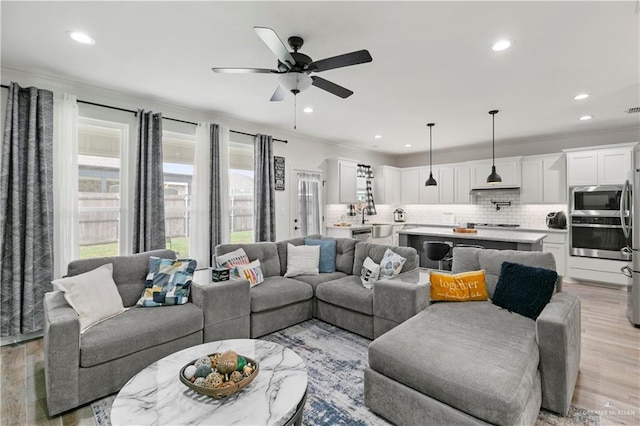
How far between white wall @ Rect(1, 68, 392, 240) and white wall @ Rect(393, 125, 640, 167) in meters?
1.65

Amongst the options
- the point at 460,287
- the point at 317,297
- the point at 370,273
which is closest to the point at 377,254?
the point at 370,273

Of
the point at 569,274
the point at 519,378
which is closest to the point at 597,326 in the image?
the point at 569,274

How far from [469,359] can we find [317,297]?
2.10 metres

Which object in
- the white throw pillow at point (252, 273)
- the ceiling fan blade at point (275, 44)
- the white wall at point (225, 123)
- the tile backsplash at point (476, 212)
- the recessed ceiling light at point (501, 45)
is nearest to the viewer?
the ceiling fan blade at point (275, 44)

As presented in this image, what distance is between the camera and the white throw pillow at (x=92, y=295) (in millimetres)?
2365

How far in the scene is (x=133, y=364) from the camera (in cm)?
238

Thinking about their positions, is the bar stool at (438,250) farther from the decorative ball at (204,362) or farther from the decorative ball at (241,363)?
the decorative ball at (204,362)

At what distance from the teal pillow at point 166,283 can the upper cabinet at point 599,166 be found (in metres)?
6.46

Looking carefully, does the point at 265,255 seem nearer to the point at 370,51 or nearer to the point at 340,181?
the point at 370,51

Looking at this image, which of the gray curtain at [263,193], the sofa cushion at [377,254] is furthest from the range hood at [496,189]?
the gray curtain at [263,193]

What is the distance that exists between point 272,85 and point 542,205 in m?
5.99

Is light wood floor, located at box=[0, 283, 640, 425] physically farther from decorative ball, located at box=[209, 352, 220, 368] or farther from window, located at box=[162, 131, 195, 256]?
window, located at box=[162, 131, 195, 256]

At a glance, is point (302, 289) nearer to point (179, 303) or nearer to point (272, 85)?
point (179, 303)

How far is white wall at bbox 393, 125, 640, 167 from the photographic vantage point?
18.2 feet
